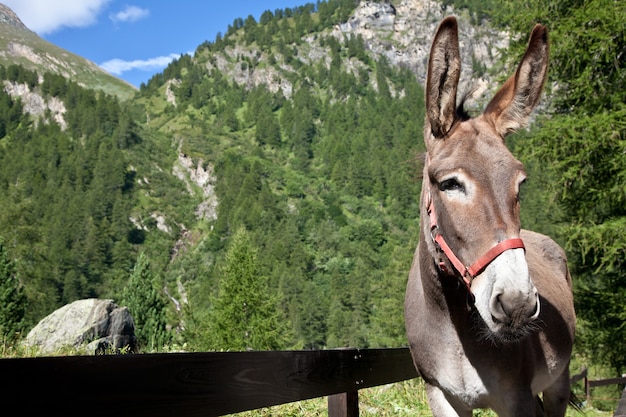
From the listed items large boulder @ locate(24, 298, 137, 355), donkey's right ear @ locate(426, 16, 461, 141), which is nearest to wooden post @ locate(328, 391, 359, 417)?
donkey's right ear @ locate(426, 16, 461, 141)

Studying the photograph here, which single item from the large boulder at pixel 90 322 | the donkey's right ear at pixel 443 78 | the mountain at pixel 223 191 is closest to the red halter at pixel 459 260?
the donkey's right ear at pixel 443 78

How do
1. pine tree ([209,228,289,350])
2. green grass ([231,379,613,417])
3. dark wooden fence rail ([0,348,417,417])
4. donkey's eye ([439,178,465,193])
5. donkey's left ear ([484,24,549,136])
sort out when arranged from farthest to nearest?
pine tree ([209,228,289,350]) → green grass ([231,379,613,417]) → donkey's left ear ([484,24,549,136]) → donkey's eye ([439,178,465,193]) → dark wooden fence rail ([0,348,417,417])

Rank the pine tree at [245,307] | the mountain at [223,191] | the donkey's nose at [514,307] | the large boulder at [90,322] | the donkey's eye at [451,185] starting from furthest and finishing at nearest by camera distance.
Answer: the mountain at [223,191]
the pine tree at [245,307]
the large boulder at [90,322]
the donkey's eye at [451,185]
the donkey's nose at [514,307]

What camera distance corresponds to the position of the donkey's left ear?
2.87 meters

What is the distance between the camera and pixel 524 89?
2920 millimetres

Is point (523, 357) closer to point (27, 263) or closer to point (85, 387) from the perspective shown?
point (85, 387)

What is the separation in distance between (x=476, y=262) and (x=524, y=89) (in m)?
1.11

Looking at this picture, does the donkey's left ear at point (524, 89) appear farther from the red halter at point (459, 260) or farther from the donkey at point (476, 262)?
the red halter at point (459, 260)

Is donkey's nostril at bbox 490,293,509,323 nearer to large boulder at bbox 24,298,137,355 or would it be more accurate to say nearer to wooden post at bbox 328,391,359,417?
wooden post at bbox 328,391,359,417

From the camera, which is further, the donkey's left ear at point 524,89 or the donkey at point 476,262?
the donkey's left ear at point 524,89

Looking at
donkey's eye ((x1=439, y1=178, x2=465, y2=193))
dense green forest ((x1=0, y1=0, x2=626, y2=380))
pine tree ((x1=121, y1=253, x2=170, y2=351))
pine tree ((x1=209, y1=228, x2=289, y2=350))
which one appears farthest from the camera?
pine tree ((x1=121, y1=253, x2=170, y2=351))

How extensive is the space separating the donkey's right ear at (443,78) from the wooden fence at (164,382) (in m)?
1.58

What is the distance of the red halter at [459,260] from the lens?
7.63 ft

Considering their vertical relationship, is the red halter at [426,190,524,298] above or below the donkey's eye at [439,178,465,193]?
below
